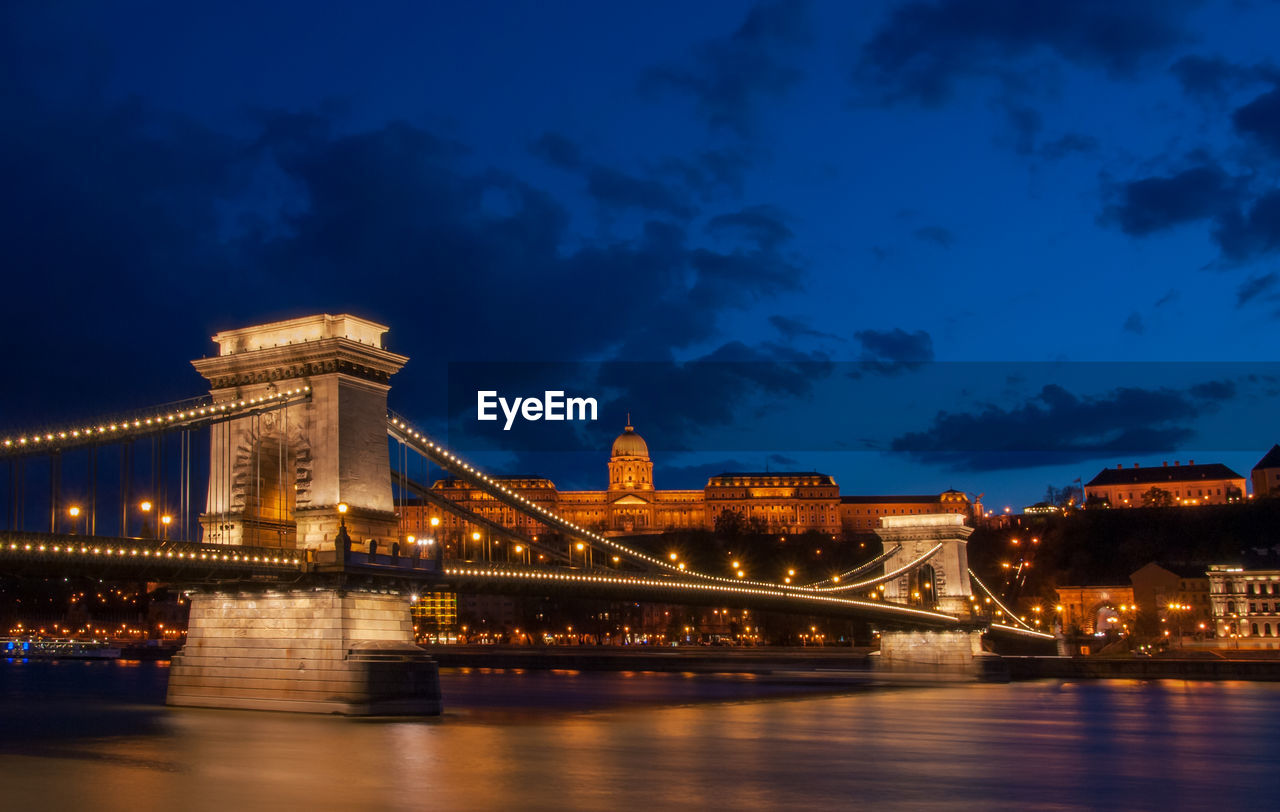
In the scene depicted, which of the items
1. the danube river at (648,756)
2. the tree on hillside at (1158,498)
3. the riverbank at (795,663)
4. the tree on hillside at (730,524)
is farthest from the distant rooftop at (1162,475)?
the danube river at (648,756)

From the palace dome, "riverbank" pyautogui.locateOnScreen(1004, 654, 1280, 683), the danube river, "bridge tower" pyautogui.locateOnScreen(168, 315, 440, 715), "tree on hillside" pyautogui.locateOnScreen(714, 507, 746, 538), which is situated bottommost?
"riverbank" pyautogui.locateOnScreen(1004, 654, 1280, 683)

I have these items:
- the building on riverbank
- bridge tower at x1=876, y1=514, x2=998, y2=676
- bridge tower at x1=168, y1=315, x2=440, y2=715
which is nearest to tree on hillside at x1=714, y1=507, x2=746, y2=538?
the building on riverbank

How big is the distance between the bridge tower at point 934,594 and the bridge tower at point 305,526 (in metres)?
37.3

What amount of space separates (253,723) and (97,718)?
32.6 ft

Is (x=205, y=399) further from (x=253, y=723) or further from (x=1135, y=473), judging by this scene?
(x=1135, y=473)

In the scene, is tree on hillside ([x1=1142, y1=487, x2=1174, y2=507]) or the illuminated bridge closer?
the illuminated bridge

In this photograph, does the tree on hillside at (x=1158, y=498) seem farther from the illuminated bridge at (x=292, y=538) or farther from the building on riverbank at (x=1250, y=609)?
the illuminated bridge at (x=292, y=538)

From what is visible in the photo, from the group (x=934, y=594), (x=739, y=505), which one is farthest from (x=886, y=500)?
(x=934, y=594)

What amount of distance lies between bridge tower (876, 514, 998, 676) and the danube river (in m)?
18.1

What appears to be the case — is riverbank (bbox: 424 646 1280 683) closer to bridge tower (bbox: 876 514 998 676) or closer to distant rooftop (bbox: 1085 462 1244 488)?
bridge tower (bbox: 876 514 998 676)

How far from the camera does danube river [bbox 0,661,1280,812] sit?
1909 cm

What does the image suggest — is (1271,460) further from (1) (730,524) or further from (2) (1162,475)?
(1) (730,524)

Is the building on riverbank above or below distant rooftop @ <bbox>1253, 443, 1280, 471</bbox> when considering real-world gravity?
below

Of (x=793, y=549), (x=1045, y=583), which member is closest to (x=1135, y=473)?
(x=1045, y=583)
